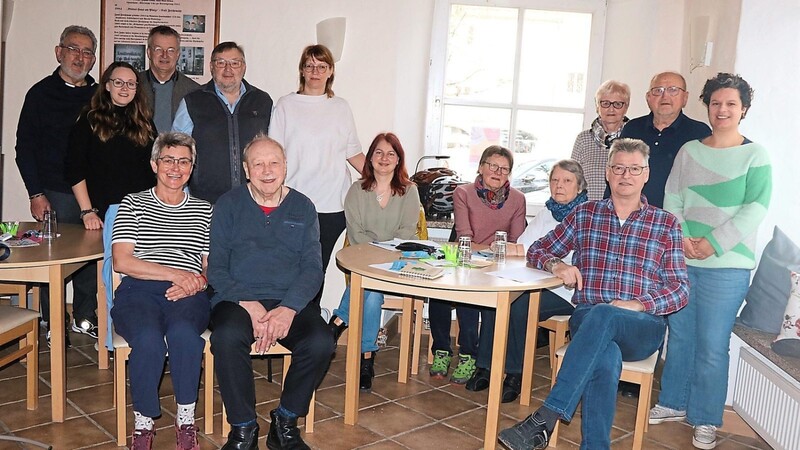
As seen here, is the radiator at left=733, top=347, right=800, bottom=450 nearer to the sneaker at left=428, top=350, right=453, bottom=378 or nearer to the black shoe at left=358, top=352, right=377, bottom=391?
the sneaker at left=428, top=350, right=453, bottom=378

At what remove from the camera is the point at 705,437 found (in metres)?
3.12

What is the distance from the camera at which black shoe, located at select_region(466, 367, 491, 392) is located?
3596mm

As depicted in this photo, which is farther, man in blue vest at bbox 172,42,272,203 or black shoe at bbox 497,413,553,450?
man in blue vest at bbox 172,42,272,203

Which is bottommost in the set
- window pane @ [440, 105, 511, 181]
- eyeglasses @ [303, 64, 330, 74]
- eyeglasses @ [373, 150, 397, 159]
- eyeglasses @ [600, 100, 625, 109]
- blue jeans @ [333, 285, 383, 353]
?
blue jeans @ [333, 285, 383, 353]

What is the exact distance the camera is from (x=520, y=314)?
346 centimetres

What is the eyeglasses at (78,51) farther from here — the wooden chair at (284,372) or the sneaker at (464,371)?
the sneaker at (464,371)

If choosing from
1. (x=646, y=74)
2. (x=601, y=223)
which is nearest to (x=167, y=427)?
(x=601, y=223)

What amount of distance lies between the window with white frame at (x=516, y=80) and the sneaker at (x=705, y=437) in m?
1.88

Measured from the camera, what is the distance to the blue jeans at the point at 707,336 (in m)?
3.07

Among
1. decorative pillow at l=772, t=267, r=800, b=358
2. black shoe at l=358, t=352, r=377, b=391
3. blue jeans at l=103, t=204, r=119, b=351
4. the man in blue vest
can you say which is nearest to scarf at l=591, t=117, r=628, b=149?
decorative pillow at l=772, t=267, r=800, b=358

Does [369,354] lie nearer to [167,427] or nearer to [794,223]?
[167,427]

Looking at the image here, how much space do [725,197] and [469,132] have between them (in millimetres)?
1890

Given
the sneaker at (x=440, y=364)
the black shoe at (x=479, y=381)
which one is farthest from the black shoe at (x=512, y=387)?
the sneaker at (x=440, y=364)

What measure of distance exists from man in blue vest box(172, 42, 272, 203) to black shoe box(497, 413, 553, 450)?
1.84 m
